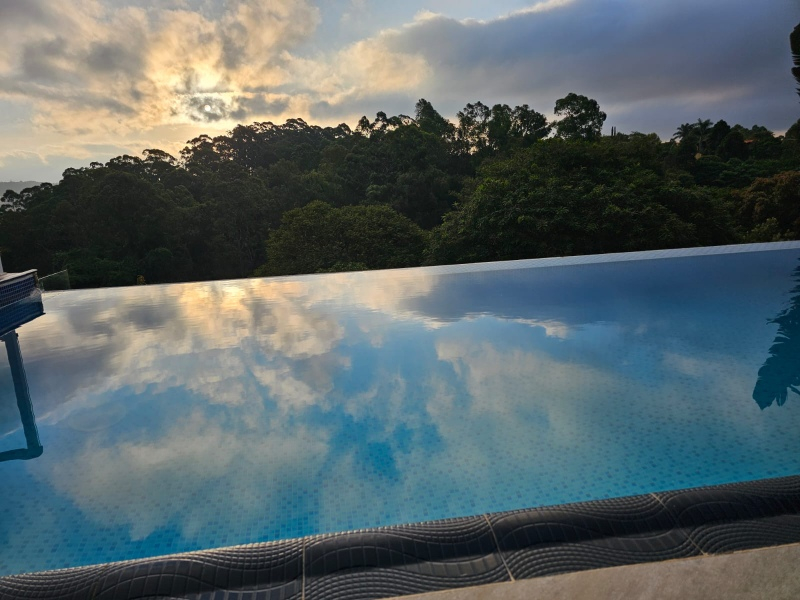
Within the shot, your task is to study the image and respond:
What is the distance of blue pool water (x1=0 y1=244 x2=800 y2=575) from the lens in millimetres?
1934

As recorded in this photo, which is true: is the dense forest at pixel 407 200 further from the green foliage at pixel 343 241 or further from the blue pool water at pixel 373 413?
the blue pool water at pixel 373 413

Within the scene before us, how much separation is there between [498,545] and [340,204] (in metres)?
19.6

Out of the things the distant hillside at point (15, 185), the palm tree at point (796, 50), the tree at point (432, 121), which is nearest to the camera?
the palm tree at point (796, 50)

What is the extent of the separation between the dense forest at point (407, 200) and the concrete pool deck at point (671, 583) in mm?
8216

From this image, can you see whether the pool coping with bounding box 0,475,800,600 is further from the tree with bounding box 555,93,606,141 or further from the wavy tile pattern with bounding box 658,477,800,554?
the tree with bounding box 555,93,606,141

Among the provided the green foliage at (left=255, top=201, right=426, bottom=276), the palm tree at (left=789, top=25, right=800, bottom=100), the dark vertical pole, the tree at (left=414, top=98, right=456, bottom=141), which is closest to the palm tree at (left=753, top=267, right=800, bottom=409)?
the palm tree at (left=789, top=25, right=800, bottom=100)

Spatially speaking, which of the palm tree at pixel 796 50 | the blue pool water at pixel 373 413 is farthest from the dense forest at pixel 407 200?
the blue pool water at pixel 373 413

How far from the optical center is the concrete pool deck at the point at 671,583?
1.25 m

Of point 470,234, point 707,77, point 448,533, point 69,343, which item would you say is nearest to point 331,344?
point 69,343

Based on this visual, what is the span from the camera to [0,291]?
5438 mm

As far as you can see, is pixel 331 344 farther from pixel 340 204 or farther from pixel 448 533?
pixel 340 204

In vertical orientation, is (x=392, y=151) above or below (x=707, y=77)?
below

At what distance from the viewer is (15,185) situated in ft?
63.6

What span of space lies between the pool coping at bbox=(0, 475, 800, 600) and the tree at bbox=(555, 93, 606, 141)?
18.4 metres
